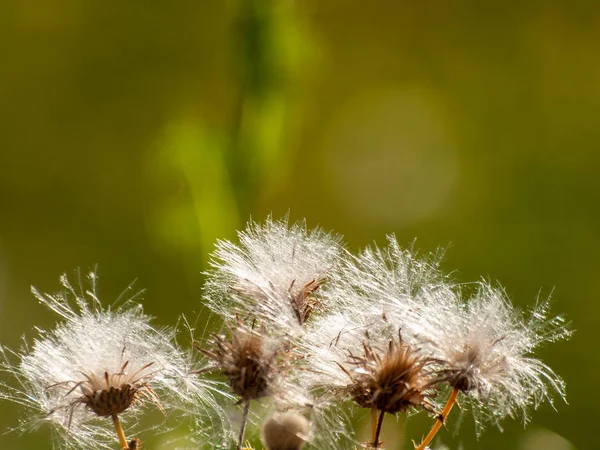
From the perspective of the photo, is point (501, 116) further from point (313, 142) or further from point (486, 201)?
point (313, 142)

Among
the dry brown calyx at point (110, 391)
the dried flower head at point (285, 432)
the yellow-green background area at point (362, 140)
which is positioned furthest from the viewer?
the yellow-green background area at point (362, 140)

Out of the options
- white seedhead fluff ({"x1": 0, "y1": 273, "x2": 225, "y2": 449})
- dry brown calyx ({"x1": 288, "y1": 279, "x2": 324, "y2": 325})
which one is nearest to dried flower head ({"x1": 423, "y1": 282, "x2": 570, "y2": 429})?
dry brown calyx ({"x1": 288, "y1": 279, "x2": 324, "y2": 325})

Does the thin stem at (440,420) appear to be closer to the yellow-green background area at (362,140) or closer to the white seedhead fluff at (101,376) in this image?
the white seedhead fluff at (101,376)

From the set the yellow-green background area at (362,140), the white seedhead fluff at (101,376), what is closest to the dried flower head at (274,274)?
the white seedhead fluff at (101,376)

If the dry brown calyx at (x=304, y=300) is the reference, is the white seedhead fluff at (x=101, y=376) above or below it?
below

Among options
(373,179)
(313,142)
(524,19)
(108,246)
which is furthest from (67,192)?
(524,19)

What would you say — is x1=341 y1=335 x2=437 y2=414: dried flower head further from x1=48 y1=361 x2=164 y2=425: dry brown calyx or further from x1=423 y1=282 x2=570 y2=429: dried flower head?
x1=48 y1=361 x2=164 y2=425: dry brown calyx
